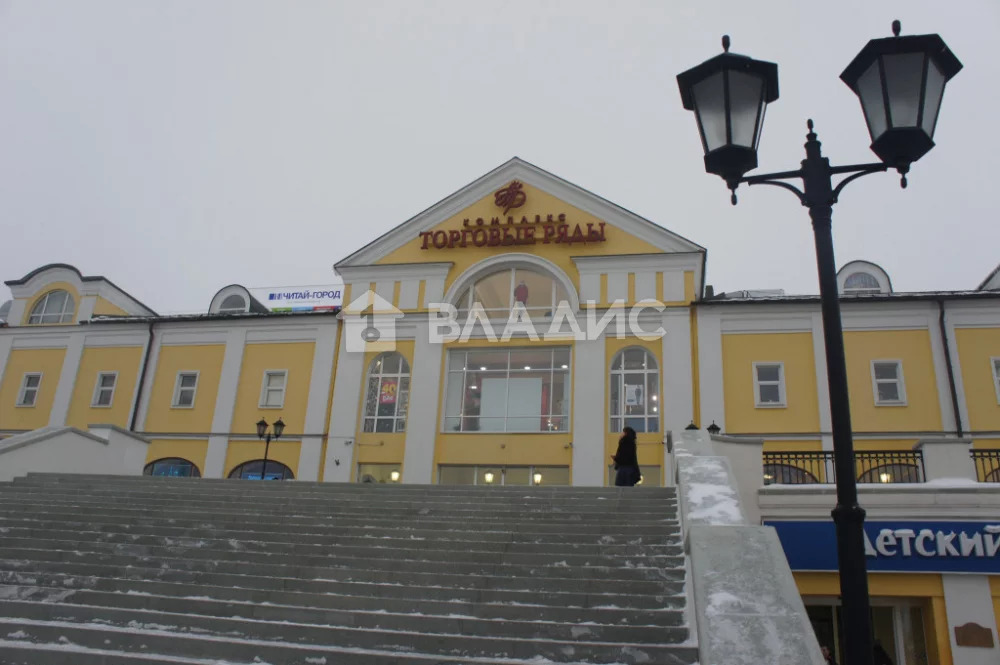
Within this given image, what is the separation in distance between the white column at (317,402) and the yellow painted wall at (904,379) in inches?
661

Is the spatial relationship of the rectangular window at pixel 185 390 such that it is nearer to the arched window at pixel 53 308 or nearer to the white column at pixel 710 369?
the arched window at pixel 53 308

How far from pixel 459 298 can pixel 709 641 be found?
68.2 ft

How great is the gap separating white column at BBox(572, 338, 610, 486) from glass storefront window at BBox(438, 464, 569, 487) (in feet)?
2.26

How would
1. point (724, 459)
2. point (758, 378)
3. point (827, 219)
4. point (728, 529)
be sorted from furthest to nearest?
point (758, 378), point (724, 459), point (728, 529), point (827, 219)

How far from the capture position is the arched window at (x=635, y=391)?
23438 millimetres

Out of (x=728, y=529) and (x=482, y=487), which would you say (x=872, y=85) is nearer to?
(x=728, y=529)

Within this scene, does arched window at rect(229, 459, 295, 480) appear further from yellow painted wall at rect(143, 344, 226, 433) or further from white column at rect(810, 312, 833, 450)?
white column at rect(810, 312, 833, 450)

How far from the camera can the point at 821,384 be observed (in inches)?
900

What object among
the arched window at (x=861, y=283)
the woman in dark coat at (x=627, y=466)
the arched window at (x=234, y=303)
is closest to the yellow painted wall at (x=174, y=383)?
the arched window at (x=234, y=303)

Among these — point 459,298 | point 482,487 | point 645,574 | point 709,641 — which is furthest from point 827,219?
point 459,298

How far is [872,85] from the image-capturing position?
5.40m

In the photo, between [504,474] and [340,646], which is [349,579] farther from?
[504,474]

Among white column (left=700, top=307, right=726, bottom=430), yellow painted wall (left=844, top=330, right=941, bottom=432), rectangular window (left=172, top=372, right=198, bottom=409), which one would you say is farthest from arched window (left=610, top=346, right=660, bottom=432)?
rectangular window (left=172, top=372, right=198, bottom=409)

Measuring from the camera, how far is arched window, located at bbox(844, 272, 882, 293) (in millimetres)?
26250
